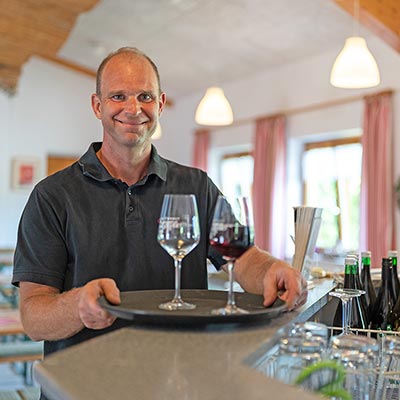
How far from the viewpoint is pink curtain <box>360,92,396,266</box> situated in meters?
6.23

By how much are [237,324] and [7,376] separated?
4.49 metres

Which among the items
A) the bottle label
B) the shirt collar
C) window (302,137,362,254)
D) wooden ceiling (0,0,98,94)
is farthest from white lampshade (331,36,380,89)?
wooden ceiling (0,0,98,94)

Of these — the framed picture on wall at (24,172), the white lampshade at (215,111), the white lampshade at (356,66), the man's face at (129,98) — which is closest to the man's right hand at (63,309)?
the man's face at (129,98)

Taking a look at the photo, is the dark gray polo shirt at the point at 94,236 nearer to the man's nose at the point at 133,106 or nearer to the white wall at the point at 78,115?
the man's nose at the point at 133,106

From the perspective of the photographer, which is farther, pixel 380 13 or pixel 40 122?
→ pixel 40 122

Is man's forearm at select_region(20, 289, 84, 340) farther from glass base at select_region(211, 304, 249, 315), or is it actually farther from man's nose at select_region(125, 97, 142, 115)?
man's nose at select_region(125, 97, 142, 115)

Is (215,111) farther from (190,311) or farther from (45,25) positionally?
(190,311)

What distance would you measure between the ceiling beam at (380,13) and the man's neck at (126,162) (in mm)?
3610

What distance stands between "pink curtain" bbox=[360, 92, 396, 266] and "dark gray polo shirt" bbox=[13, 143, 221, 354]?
4.77m

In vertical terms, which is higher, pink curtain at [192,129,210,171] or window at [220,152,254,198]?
pink curtain at [192,129,210,171]

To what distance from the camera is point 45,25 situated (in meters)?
8.20

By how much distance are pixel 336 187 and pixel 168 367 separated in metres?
6.75

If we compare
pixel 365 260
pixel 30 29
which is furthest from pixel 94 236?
pixel 30 29

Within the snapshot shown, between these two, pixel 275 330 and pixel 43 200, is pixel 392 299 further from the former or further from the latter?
pixel 43 200
